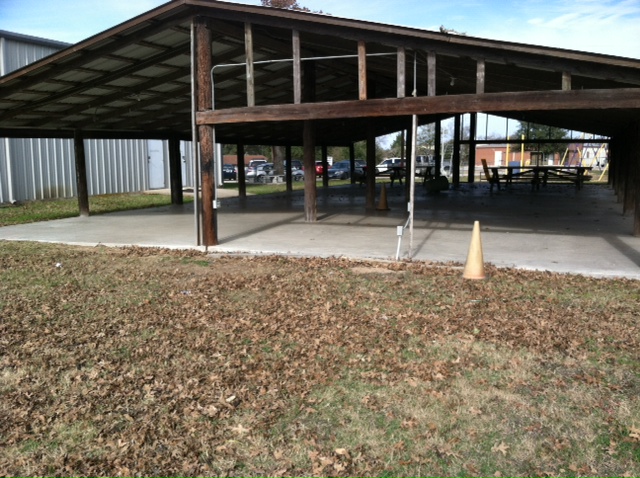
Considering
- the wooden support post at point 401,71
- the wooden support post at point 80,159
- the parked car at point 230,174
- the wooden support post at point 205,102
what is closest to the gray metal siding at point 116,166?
the wooden support post at point 80,159

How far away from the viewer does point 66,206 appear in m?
19.7

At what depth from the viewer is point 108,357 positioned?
4.90 m

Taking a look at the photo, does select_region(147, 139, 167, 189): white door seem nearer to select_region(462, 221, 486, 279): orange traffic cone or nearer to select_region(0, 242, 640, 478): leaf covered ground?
select_region(0, 242, 640, 478): leaf covered ground

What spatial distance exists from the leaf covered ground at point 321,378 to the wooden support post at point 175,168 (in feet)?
39.9

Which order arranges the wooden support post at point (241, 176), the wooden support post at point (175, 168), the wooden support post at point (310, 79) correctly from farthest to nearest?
1. the wooden support post at point (241, 176)
2. the wooden support post at point (175, 168)
3. the wooden support post at point (310, 79)

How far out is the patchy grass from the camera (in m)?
16.2

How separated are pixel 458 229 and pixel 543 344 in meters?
7.44

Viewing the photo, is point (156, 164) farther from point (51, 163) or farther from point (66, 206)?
point (66, 206)

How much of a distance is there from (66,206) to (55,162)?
3.74 meters

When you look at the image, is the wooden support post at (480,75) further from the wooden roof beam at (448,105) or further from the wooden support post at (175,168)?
the wooden support post at (175,168)

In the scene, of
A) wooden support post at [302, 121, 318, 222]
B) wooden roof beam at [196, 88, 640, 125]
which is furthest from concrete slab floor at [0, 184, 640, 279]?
wooden roof beam at [196, 88, 640, 125]

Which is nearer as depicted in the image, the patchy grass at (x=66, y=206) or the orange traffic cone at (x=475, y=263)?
the orange traffic cone at (x=475, y=263)

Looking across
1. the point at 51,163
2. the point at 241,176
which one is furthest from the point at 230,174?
the point at 51,163

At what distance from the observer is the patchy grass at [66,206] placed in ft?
53.0
